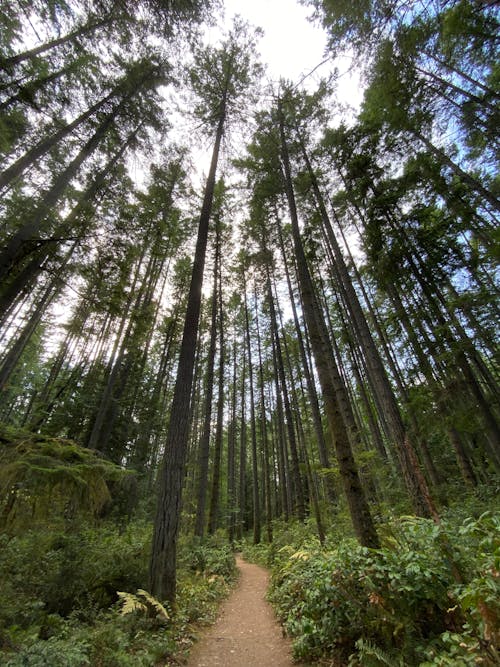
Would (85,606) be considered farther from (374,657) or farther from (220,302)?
(220,302)

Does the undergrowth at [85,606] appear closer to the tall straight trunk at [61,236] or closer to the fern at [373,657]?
the fern at [373,657]

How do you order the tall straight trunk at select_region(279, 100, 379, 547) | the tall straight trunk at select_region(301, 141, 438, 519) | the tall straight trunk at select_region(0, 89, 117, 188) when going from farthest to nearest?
the tall straight trunk at select_region(0, 89, 117, 188), the tall straight trunk at select_region(301, 141, 438, 519), the tall straight trunk at select_region(279, 100, 379, 547)

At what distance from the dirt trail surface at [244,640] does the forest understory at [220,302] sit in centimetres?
29

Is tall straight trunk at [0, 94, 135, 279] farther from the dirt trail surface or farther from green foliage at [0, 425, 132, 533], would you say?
the dirt trail surface

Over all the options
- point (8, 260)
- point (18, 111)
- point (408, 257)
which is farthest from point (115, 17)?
point (408, 257)

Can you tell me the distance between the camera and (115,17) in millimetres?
6266

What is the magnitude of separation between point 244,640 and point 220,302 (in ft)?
38.0

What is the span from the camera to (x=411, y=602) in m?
2.54

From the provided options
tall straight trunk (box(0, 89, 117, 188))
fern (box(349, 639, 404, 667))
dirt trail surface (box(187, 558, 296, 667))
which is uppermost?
tall straight trunk (box(0, 89, 117, 188))

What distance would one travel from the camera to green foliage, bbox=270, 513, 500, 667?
2.05 meters

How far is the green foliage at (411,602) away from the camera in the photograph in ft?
6.72

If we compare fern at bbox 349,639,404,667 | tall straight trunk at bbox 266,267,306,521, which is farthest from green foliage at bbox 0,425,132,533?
tall straight trunk at bbox 266,267,306,521

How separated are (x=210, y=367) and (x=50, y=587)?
26.0 feet

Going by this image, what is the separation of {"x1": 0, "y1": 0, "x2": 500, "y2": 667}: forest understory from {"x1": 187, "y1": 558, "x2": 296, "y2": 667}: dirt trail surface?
29 cm
